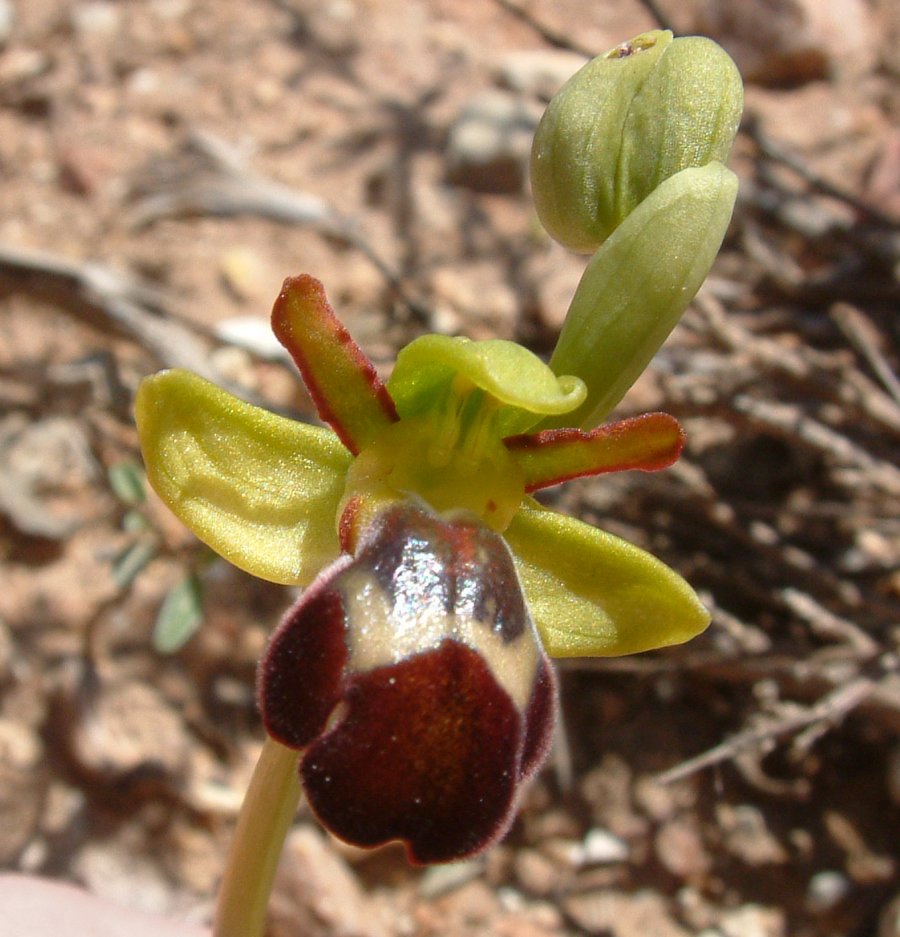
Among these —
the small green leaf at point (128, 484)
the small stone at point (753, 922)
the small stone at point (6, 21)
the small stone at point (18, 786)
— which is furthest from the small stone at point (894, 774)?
A: the small stone at point (6, 21)

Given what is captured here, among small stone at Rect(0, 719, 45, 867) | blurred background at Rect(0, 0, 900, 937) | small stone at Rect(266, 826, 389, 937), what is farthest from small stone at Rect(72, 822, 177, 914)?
small stone at Rect(266, 826, 389, 937)

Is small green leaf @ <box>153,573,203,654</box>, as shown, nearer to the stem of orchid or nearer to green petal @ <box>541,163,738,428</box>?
the stem of orchid

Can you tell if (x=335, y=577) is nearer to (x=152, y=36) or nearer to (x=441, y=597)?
(x=441, y=597)

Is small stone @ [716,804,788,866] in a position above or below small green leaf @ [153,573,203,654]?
below

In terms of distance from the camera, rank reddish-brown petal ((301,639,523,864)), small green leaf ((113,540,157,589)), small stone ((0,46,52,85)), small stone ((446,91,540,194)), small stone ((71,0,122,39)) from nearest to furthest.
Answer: reddish-brown petal ((301,639,523,864))
small green leaf ((113,540,157,589))
small stone ((446,91,540,194))
small stone ((0,46,52,85))
small stone ((71,0,122,39))

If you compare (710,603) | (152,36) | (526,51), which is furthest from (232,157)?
(710,603)

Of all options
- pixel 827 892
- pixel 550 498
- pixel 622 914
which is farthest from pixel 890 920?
pixel 550 498

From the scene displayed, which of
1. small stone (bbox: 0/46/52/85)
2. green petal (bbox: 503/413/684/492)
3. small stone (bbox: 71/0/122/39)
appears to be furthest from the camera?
small stone (bbox: 71/0/122/39)
